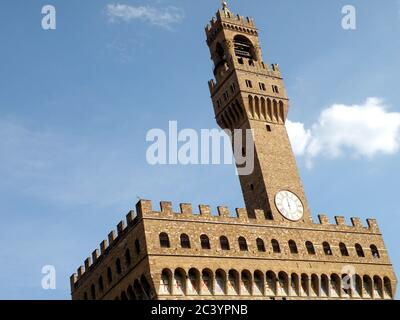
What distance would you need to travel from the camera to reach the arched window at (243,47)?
5736 cm

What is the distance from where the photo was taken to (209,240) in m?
43.2

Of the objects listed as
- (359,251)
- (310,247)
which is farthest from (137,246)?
(359,251)

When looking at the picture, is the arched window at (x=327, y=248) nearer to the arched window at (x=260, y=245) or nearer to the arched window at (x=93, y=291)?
the arched window at (x=260, y=245)

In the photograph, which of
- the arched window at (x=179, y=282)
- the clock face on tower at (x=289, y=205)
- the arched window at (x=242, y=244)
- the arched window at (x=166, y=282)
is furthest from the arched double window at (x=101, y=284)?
the clock face on tower at (x=289, y=205)

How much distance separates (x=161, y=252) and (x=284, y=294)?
9974 mm

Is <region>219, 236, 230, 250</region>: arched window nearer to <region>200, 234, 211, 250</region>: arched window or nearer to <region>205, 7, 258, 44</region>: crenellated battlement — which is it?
<region>200, 234, 211, 250</region>: arched window

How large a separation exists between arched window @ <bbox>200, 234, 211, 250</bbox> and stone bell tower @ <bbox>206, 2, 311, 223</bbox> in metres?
7.04

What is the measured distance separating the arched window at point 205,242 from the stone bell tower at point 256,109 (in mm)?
7038

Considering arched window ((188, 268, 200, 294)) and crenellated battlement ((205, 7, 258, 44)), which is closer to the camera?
arched window ((188, 268, 200, 294))

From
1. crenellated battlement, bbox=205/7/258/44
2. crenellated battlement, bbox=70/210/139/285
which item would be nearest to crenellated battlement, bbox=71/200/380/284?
crenellated battlement, bbox=70/210/139/285

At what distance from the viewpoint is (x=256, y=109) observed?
174 ft

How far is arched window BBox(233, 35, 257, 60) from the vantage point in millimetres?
57356
